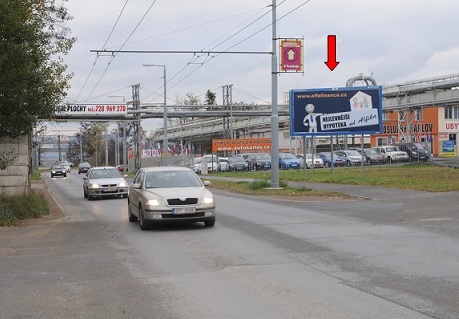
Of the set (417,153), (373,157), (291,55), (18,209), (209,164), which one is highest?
(291,55)

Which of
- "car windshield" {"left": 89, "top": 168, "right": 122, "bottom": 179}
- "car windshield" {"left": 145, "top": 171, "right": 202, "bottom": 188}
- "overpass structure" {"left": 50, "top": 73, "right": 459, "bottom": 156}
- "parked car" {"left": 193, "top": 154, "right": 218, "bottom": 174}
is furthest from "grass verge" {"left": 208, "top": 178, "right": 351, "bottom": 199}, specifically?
"parked car" {"left": 193, "top": 154, "right": 218, "bottom": 174}

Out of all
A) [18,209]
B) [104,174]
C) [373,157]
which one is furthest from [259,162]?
[18,209]

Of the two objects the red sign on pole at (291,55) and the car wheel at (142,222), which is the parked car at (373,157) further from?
the car wheel at (142,222)

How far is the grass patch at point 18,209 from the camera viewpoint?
15758 mm

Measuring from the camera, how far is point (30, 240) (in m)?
12.9

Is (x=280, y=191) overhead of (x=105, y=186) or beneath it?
beneath

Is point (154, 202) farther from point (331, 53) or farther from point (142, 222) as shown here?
point (331, 53)

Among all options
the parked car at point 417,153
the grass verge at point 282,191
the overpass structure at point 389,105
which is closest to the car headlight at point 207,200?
the grass verge at point 282,191

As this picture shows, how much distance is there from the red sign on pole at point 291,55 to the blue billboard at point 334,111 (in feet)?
26.6

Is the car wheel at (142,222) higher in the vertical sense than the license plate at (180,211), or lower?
lower

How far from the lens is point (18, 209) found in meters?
16.7

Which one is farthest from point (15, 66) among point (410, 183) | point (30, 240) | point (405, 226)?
point (410, 183)

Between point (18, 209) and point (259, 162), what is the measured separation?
135 feet

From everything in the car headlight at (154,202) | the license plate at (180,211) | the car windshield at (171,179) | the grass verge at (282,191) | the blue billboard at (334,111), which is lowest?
the grass verge at (282,191)
